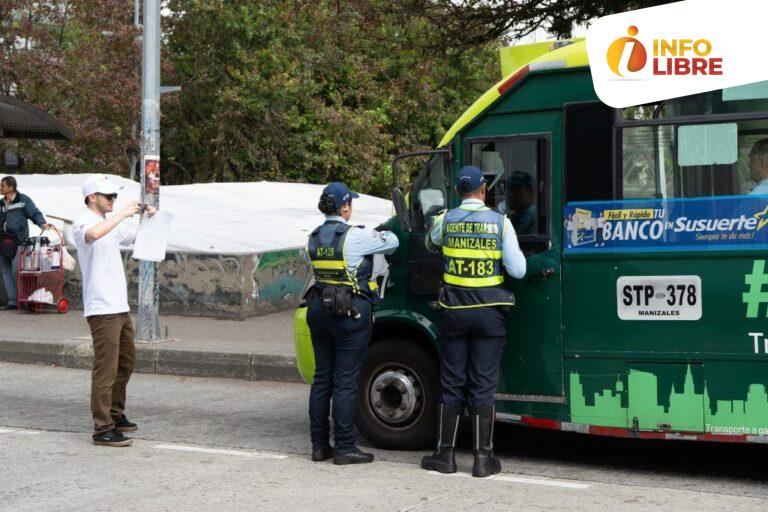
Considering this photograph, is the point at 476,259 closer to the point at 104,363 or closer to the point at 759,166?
the point at 759,166

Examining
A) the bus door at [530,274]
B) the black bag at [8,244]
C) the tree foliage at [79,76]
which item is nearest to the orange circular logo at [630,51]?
the bus door at [530,274]

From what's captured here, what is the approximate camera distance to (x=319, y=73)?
106 ft

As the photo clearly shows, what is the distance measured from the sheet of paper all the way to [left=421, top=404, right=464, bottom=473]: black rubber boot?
2.48 m

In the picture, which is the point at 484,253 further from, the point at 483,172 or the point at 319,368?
the point at 319,368

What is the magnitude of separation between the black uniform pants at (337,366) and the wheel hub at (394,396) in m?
0.32

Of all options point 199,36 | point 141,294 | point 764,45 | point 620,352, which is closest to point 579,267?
point 620,352

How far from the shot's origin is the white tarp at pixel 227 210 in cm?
1647

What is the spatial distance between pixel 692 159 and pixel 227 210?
48.7 feet

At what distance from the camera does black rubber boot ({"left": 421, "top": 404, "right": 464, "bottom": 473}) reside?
7.04 m

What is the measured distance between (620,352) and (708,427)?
25.0 inches

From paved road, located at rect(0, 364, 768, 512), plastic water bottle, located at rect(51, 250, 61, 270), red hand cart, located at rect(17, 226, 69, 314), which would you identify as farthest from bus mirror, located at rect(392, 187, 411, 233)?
plastic water bottle, located at rect(51, 250, 61, 270)

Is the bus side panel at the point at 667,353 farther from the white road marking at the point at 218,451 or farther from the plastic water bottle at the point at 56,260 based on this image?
the plastic water bottle at the point at 56,260

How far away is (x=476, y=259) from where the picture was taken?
6918 millimetres

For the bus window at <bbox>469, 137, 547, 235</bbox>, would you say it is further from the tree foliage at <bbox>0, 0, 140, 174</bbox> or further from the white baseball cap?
the tree foliage at <bbox>0, 0, 140, 174</bbox>
